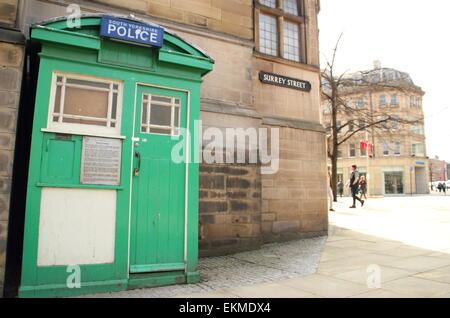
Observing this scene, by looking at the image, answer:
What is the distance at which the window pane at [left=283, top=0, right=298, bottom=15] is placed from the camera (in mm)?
8758

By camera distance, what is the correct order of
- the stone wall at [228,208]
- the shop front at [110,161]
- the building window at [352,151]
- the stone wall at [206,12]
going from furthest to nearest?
1. the building window at [352,151]
2. the stone wall at [206,12]
3. the stone wall at [228,208]
4. the shop front at [110,161]

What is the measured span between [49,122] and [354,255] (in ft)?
17.2

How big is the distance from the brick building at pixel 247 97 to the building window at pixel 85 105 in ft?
1.39

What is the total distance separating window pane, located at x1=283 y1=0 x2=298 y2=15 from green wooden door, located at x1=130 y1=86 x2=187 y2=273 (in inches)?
227

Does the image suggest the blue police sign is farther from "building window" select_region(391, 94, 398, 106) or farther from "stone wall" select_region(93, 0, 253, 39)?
"building window" select_region(391, 94, 398, 106)

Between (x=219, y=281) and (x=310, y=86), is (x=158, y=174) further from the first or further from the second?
(x=310, y=86)

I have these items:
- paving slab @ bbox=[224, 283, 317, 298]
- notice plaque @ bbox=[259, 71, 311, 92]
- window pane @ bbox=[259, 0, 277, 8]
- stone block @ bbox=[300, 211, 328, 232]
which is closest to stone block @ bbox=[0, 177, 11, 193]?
paving slab @ bbox=[224, 283, 317, 298]

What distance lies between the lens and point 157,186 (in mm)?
4195

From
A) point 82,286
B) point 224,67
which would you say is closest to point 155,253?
point 82,286

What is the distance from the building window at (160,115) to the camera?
168 inches

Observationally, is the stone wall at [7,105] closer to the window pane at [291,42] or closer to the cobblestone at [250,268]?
the cobblestone at [250,268]

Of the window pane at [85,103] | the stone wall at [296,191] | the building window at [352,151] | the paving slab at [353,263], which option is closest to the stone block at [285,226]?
the stone wall at [296,191]

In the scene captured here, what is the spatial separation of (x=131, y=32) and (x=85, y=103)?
1070mm

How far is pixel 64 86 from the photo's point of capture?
12.8 feet
